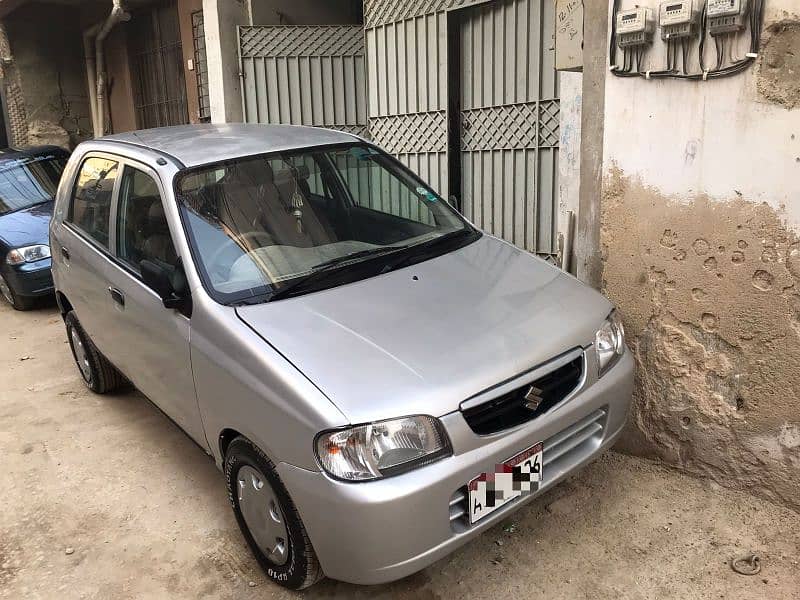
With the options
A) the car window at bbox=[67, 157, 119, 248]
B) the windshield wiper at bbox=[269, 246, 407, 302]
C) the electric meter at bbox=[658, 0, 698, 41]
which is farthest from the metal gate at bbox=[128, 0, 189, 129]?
the electric meter at bbox=[658, 0, 698, 41]

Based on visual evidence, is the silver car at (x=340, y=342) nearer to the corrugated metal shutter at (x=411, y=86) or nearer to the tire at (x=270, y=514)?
the tire at (x=270, y=514)

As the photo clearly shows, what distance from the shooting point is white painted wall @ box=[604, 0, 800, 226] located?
267 centimetres

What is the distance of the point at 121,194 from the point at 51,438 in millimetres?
1636

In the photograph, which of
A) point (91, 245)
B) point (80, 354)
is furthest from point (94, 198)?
point (80, 354)

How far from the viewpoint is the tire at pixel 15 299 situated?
22.7 feet

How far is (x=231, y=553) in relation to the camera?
299 cm

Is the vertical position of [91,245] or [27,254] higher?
[91,245]

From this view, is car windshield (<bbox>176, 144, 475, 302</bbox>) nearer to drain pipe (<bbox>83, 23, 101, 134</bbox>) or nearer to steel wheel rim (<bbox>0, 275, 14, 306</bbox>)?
steel wheel rim (<bbox>0, 275, 14, 306</bbox>)

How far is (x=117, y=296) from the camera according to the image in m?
3.49

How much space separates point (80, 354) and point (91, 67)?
31.3 ft

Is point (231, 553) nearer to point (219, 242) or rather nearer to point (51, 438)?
point (219, 242)

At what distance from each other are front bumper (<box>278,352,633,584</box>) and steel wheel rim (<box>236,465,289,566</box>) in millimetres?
246

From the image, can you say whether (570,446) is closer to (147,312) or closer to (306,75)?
(147,312)

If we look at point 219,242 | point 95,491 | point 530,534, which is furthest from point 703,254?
point 95,491
